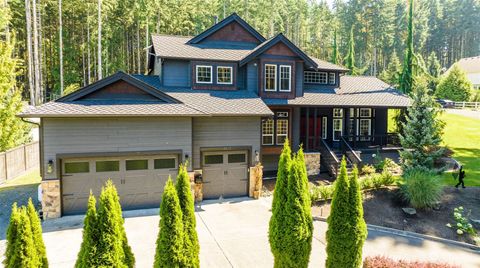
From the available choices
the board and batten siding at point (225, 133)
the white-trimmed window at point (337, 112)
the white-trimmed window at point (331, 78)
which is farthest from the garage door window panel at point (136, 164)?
the white-trimmed window at point (331, 78)

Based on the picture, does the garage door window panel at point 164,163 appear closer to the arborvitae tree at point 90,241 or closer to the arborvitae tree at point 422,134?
the arborvitae tree at point 90,241

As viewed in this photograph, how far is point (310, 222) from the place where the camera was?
716 cm

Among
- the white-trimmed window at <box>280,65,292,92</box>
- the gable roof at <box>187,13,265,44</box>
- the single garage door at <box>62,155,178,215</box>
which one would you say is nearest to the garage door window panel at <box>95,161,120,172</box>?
the single garage door at <box>62,155,178,215</box>

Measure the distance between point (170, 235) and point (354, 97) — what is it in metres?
17.8

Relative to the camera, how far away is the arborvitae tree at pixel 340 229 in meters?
6.95

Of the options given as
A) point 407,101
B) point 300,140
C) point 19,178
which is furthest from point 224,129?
point 407,101

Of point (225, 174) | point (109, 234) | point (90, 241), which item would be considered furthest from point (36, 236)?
point (225, 174)

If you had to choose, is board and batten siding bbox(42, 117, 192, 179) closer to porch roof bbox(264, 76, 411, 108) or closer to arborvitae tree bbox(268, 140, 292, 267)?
porch roof bbox(264, 76, 411, 108)

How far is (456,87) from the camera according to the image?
42.3m

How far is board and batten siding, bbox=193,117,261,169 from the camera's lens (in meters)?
13.9

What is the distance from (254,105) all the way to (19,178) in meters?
13.9

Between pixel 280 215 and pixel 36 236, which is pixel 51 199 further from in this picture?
pixel 280 215

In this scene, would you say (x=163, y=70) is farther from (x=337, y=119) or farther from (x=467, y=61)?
(x=467, y=61)

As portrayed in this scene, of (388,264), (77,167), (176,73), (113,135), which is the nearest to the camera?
(388,264)
